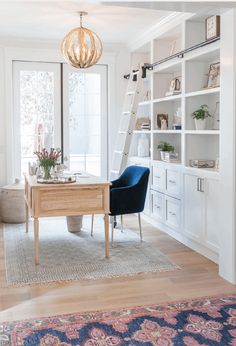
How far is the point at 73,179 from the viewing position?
4.27m

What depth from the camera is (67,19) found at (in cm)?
503

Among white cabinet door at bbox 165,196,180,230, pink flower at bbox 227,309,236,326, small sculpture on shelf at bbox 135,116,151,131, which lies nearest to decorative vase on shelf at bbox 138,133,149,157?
small sculpture on shelf at bbox 135,116,151,131

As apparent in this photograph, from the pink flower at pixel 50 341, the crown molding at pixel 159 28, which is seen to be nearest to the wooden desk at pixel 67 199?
the pink flower at pixel 50 341

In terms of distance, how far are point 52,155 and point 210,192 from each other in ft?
5.26

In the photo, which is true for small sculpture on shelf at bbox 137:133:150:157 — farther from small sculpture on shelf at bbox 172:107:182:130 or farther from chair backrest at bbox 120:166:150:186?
chair backrest at bbox 120:166:150:186

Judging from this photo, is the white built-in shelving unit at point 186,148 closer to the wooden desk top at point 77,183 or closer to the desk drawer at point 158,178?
the desk drawer at point 158,178

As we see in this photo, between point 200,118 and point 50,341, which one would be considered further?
point 200,118

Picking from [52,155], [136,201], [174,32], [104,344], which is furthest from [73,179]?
[174,32]

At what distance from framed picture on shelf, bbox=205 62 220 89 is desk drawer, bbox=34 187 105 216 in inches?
63.3

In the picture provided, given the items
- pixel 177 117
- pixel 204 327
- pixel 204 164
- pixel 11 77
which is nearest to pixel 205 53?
pixel 204 164

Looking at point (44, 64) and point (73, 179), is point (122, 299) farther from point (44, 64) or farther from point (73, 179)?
point (44, 64)

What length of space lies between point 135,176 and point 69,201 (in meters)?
1.19

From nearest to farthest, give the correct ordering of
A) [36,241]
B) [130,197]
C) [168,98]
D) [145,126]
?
[36,241] → [130,197] → [168,98] → [145,126]

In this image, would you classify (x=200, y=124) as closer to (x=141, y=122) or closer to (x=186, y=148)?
(x=186, y=148)
